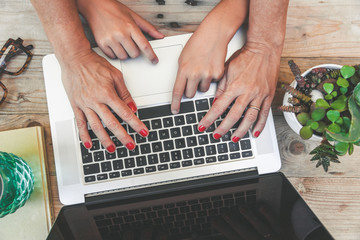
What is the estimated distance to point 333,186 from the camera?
2.55ft

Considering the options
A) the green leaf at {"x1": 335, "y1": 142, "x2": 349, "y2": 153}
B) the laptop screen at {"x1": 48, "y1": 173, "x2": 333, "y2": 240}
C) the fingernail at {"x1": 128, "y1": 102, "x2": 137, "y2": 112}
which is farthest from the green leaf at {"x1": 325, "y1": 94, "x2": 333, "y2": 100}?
the fingernail at {"x1": 128, "y1": 102, "x2": 137, "y2": 112}

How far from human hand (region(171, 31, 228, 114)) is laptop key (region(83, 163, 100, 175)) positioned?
23 cm

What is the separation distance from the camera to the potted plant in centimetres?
50

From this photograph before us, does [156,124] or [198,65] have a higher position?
[198,65]

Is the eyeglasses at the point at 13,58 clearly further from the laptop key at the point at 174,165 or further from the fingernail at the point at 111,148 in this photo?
the laptop key at the point at 174,165

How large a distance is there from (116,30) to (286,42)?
1.51 feet

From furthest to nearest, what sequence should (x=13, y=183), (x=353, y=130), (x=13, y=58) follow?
(x=13, y=58)
(x=13, y=183)
(x=353, y=130)

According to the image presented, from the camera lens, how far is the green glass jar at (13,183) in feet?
2.19

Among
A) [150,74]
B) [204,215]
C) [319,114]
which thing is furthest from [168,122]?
[319,114]

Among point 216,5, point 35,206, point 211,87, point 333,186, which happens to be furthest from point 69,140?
point 333,186

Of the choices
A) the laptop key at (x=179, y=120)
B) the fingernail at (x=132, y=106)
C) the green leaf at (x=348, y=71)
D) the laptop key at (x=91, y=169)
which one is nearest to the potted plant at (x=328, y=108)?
the green leaf at (x=348, y=71)

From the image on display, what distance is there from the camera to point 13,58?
0.80 meters

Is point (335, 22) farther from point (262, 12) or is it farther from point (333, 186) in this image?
point (333, 186)

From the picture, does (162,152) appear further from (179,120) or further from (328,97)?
(328,97)
